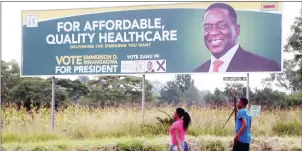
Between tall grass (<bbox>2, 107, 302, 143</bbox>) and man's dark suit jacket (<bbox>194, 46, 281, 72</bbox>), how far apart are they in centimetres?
139

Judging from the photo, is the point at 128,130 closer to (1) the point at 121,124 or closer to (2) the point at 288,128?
(1) the point at 121,124

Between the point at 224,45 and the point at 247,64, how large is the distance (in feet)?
2.59

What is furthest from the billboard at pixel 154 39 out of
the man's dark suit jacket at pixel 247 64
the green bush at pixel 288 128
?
the green bush at pixel 288 128

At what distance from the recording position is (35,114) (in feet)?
49.7

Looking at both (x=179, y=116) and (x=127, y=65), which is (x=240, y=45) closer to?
(x=127, y=65)

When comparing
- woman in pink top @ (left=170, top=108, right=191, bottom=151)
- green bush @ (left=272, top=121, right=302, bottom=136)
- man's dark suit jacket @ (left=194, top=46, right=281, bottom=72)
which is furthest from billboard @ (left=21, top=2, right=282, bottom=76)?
woman in pink top @ (left=170, top=108, right=191, bottom=151)

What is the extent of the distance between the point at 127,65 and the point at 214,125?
2.85 metres

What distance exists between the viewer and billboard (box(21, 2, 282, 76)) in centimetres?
1333

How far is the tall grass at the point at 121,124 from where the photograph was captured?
13.2 meters

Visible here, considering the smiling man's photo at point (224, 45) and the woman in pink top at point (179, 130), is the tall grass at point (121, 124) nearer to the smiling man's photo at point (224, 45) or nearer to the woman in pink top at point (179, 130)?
the smiling man's photo at point (224, 45)

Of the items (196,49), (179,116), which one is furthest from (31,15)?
(179,116)

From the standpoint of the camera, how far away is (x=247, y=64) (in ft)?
43.8

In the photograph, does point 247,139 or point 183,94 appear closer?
point 247,139

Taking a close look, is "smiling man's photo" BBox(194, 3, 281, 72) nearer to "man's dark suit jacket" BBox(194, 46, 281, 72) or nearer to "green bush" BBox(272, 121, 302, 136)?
"man's dark suit jacket" BBox(194, 46, 281, 72)
